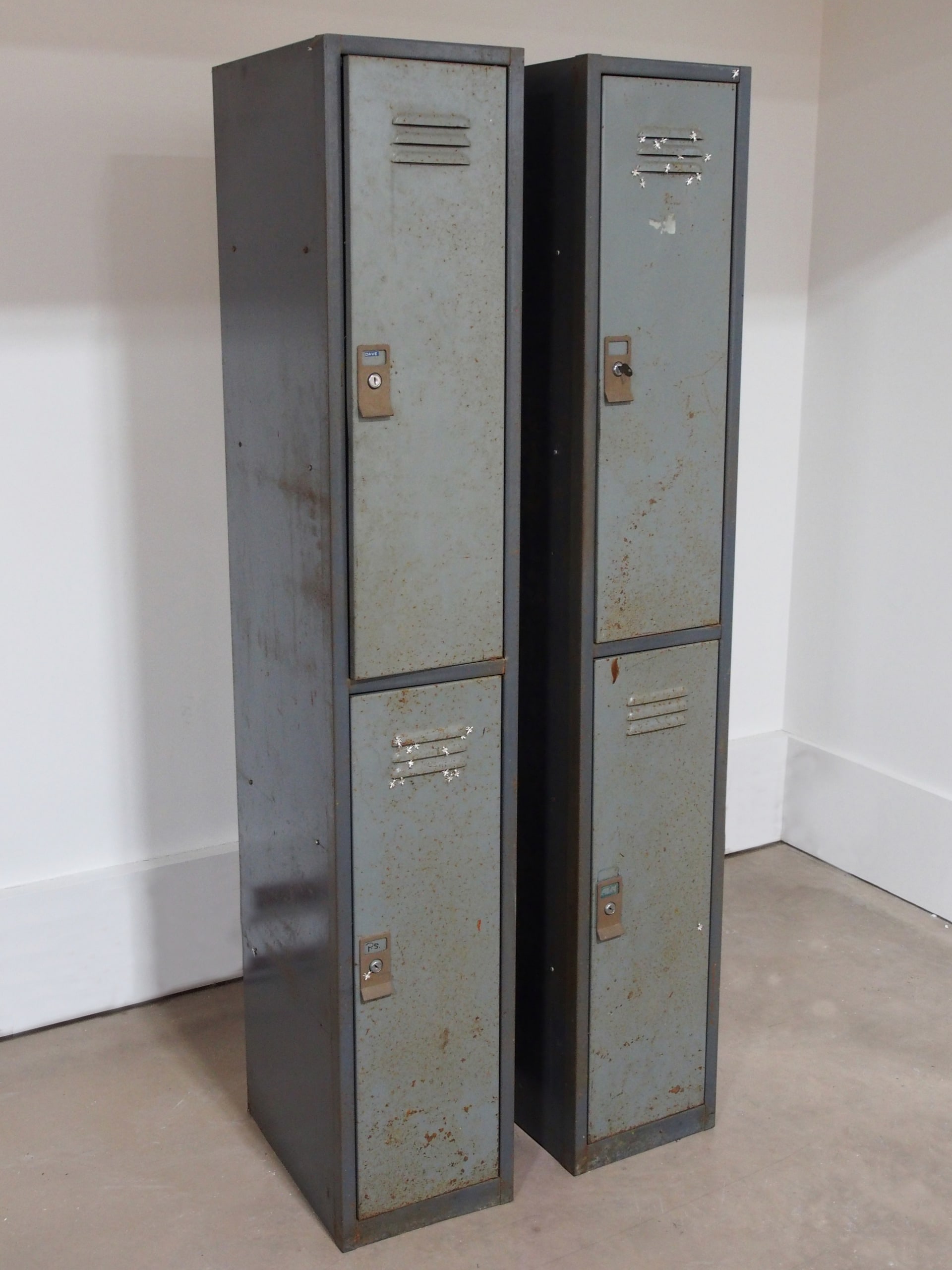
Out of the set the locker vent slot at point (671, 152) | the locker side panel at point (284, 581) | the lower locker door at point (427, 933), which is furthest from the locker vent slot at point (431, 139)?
the lower locker door at point (427, 933)

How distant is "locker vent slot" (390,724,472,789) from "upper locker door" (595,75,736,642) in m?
0.36

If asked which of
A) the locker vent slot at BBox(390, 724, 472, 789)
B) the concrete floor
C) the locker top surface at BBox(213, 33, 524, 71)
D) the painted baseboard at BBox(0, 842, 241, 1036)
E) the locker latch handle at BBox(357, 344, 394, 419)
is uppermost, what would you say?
the locker top surface at BBox(213, 33, 524, 71)

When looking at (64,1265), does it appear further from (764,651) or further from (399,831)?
(764,651)

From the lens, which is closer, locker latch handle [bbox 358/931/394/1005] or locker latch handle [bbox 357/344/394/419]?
locker latch handle [bbox 357/344/394/419]

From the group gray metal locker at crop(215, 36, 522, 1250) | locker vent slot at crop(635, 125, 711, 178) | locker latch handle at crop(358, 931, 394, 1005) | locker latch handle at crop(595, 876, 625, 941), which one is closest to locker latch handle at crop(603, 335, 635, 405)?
gray metal locker at crop(215, 36, 522, 1250)

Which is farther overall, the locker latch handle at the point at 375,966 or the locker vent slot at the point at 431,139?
the locker latch handle at the point at 375,966

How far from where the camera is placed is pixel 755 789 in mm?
4418

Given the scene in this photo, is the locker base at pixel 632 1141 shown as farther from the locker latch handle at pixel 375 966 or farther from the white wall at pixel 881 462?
the white wall at pixel 881 462

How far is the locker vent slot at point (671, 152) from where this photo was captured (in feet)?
7.92

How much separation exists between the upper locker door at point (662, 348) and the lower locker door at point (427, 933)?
0.38 metres

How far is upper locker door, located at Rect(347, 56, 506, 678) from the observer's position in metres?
2.17

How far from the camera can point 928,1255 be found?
258 centimetres

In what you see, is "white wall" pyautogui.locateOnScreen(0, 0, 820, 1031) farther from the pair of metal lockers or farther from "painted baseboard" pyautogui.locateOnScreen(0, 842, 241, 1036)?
the pair of metal lockers

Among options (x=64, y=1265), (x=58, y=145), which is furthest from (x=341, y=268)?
(x=64, y=1265)
